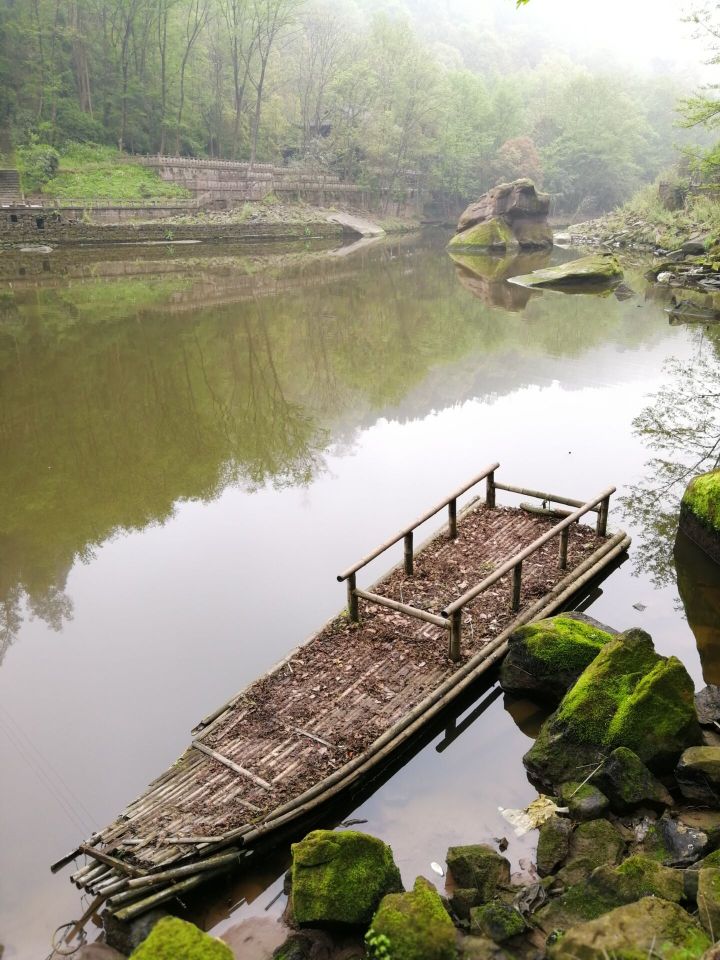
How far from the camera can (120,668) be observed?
859cm

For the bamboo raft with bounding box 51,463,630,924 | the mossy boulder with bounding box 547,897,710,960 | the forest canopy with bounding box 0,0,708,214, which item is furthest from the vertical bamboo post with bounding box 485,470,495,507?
the forest canopy with bounding box 0,0,708,214

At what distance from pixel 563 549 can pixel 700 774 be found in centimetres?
356

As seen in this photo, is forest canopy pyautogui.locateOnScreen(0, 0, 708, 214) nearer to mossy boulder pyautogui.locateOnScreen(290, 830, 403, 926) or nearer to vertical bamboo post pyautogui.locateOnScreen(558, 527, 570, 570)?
vertical bamboo post pyautogui.locateOnScreen(558, 527, 570, 570)

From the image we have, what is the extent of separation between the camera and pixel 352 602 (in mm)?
8312

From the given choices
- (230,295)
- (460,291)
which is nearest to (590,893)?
(230,295)

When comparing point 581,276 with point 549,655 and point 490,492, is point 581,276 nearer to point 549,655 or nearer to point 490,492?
point 490,492

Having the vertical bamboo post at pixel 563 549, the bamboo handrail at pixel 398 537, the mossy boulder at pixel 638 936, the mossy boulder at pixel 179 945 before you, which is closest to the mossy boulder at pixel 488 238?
the bamboo handrail at pixel 398 537

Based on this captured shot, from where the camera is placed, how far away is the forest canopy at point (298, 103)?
53562 millimetres

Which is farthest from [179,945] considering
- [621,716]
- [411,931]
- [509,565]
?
[509,565]

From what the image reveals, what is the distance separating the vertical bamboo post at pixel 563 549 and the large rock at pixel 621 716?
7.43 feet

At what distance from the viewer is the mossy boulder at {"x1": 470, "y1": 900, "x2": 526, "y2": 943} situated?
4926 millimetres

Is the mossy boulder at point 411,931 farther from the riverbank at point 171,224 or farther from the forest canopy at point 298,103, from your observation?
the forest canopy at point 298,103

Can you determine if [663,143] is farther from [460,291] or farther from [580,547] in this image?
[580,547]

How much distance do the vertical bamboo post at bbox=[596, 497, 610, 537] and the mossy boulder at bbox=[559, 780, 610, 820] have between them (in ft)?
14.8
